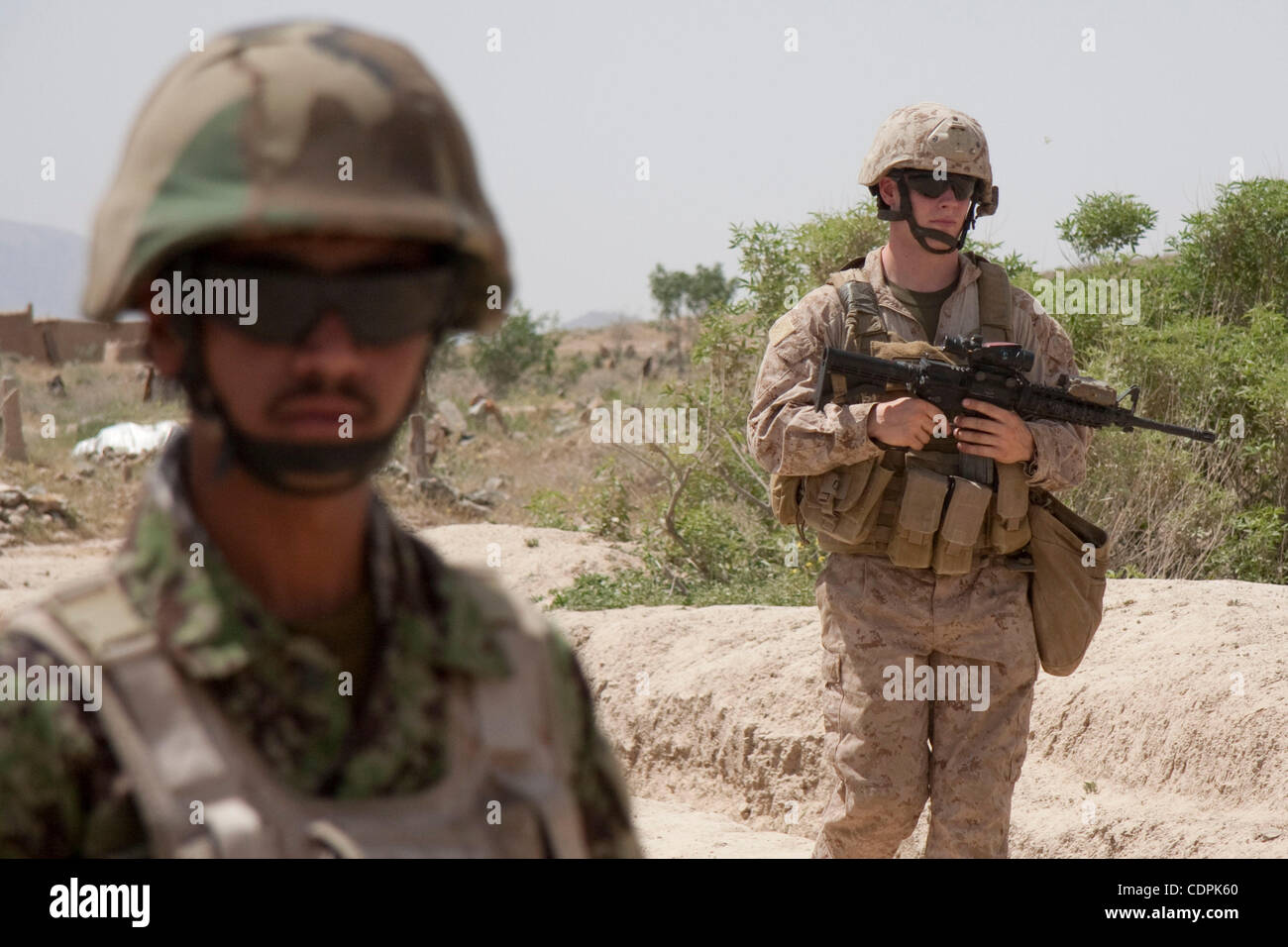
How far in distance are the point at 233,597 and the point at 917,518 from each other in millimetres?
2754

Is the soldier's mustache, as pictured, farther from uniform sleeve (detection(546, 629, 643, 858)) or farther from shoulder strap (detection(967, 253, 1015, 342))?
shoulder strap (detection(967, 253, 1015, 342))

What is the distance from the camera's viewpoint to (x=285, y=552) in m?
1.04

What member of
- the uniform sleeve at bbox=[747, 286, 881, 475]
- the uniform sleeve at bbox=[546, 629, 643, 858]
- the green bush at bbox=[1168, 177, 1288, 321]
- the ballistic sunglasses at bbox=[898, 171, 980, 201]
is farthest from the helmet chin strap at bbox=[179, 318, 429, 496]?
the green bush at bbox=[1168, 177, 1288, 321]

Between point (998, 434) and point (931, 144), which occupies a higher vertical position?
point (931, 144)

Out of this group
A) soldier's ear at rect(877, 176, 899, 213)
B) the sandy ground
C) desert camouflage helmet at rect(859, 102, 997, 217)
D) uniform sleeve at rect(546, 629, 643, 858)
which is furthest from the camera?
the sandy ground

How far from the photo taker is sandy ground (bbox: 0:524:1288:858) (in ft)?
15.2

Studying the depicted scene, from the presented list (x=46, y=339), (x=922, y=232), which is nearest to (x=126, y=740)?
(x=922, y=232)

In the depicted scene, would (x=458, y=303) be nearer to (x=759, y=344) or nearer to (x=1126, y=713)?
(x=1126, y=713)

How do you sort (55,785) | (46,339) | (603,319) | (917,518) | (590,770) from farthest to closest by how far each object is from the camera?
1. (603,319)
2. (46,339)
3. (917,518)
4. (590,770)
5. (55,785)

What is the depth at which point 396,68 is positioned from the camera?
103cm

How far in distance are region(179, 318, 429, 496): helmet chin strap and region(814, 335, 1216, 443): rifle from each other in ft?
8.94

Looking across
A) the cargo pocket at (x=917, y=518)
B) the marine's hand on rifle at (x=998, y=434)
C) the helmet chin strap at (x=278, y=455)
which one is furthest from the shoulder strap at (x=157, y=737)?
the marine's hand on rifle at (x=998, y=434)

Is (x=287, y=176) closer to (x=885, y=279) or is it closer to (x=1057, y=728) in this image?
(x=885, y=279)
